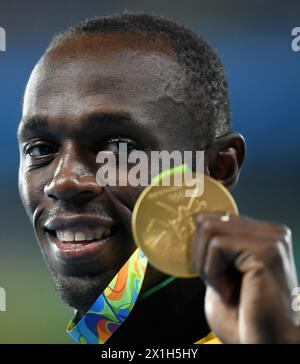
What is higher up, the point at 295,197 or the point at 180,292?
the point at 295,197

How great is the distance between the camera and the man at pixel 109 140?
74.7 inches

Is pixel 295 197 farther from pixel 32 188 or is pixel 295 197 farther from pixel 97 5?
pixel 32 188

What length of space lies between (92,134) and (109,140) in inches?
2.0

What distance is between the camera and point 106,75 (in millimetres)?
1938

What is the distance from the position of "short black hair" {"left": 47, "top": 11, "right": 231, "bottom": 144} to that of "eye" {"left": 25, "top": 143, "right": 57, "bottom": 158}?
0.33m

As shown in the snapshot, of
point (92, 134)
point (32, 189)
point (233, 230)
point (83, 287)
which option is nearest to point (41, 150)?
point (32, 189)

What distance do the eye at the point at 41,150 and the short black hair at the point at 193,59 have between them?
12.9 inches

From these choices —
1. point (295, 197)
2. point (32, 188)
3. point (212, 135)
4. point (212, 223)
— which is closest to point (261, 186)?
point (295, 197)

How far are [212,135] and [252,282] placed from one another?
3.01 feet

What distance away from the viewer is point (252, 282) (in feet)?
4.06

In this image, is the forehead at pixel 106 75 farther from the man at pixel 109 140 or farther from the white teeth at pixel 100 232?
the white teeth at pixel 100 232

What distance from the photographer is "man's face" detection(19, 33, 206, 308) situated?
189 cm

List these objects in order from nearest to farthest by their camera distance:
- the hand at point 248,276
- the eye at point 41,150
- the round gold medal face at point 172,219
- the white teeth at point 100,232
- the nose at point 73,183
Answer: the hand at point 248,276
the round gold medal face at point 172,219
the nose at point 73,183
the white teeth at point 100,232
the eye at point 41,150

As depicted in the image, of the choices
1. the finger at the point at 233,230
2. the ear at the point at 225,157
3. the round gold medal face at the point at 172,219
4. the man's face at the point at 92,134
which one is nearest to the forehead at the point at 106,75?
the man's face at the point at 92,134
